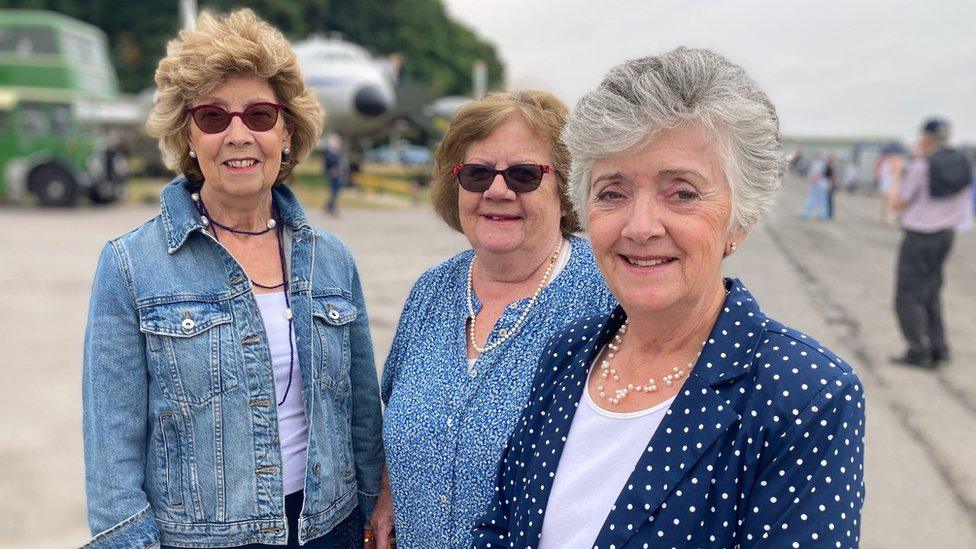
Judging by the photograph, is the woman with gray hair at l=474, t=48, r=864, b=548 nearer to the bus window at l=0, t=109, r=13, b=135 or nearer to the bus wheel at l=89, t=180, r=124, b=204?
the bus wheel at l=89, t=180, r=124, b=204

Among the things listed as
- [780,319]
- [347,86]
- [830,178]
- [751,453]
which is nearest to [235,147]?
[751,453]

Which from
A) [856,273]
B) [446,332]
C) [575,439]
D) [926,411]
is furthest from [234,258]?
[856,273]

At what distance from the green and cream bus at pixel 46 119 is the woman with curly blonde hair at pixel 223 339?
1975cm

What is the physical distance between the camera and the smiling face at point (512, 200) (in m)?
2.14

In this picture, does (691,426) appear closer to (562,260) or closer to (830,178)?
(562,260)

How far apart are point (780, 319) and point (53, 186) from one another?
18245mm

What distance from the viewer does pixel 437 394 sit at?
2088 millimetres

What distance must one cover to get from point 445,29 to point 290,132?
180 feet

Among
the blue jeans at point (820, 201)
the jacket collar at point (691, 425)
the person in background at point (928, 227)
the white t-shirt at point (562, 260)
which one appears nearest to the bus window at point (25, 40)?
the person in background at point (928, 227)

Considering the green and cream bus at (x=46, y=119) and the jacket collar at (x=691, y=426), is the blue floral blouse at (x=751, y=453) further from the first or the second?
the green and cream bus at (x=46, y=119)

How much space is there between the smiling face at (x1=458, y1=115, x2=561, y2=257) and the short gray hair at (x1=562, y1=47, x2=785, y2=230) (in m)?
0.65

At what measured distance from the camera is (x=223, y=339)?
1931mm

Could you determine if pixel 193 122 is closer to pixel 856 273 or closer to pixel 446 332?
pixel 446 332

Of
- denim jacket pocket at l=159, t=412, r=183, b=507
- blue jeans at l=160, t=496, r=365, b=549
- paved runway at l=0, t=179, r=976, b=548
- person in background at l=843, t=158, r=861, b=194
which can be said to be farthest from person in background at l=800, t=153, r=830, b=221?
denim jacket pocket at l=159, t=412, r=183, b=507
